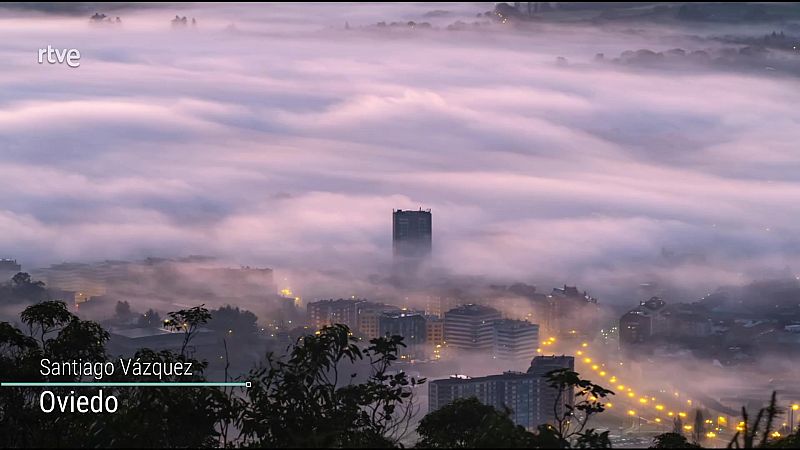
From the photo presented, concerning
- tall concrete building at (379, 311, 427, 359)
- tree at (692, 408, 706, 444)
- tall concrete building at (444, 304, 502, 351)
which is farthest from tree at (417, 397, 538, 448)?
tall concrete building at (444, 304, 502, 351)

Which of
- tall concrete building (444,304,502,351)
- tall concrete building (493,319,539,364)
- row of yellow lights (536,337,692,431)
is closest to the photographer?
row of yellow lights (536,337,692,431)

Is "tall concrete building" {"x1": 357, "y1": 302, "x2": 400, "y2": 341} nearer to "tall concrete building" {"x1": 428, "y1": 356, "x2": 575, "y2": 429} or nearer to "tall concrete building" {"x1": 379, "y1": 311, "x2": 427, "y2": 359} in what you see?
"tall concrete building" {"x1": 379, "y1": 311, "x2": 427, "y2": 359}

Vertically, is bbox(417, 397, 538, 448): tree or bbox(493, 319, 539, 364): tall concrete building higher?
bbox(493, 319, 539, 364): tall concrete building

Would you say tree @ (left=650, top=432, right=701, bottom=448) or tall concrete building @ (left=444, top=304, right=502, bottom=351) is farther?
tall concrete building @ (left=444, top=304, right=502, bottom=351)

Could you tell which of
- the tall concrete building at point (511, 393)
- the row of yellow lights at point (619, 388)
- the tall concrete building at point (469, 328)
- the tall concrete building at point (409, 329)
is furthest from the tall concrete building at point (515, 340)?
the tall concrete building at point (511, 393)

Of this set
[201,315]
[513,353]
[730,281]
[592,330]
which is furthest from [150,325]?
[730,281]

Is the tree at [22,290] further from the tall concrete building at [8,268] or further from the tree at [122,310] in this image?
the tree at [122,310]
